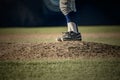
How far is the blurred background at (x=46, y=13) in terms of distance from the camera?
2389cm

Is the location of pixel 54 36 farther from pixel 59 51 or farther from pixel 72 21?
pixel 59 51

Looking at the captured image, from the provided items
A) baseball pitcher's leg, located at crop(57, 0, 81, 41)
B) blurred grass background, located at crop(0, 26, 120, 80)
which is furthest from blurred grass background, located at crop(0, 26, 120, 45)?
blurred grass background, located at crop(0, 26, 120, 80)

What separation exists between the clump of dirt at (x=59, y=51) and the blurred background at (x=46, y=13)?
12.3 meters

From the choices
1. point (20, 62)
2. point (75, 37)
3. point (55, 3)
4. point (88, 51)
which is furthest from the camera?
point (55, 3)

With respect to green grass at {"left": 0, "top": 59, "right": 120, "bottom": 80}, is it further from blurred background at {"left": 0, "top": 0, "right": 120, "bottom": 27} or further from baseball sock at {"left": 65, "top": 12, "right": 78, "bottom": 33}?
blurred background at {"left": 0, "top": 0, "right": 120, "bottom": 27}

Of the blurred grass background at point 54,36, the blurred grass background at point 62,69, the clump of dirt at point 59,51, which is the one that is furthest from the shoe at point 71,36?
the blurred grass background at point 54,36

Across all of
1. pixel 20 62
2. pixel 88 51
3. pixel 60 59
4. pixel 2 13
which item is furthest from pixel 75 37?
pixel 2 13

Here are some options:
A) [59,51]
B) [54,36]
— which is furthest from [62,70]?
[54,36]

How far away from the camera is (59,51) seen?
427 inches

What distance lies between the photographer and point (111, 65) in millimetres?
9203

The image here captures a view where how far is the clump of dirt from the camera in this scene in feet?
34.8

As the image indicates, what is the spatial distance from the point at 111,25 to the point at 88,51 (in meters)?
13.8

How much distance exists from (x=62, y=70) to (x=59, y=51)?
2.16m

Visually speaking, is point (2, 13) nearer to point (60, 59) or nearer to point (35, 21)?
point (35, 21)
